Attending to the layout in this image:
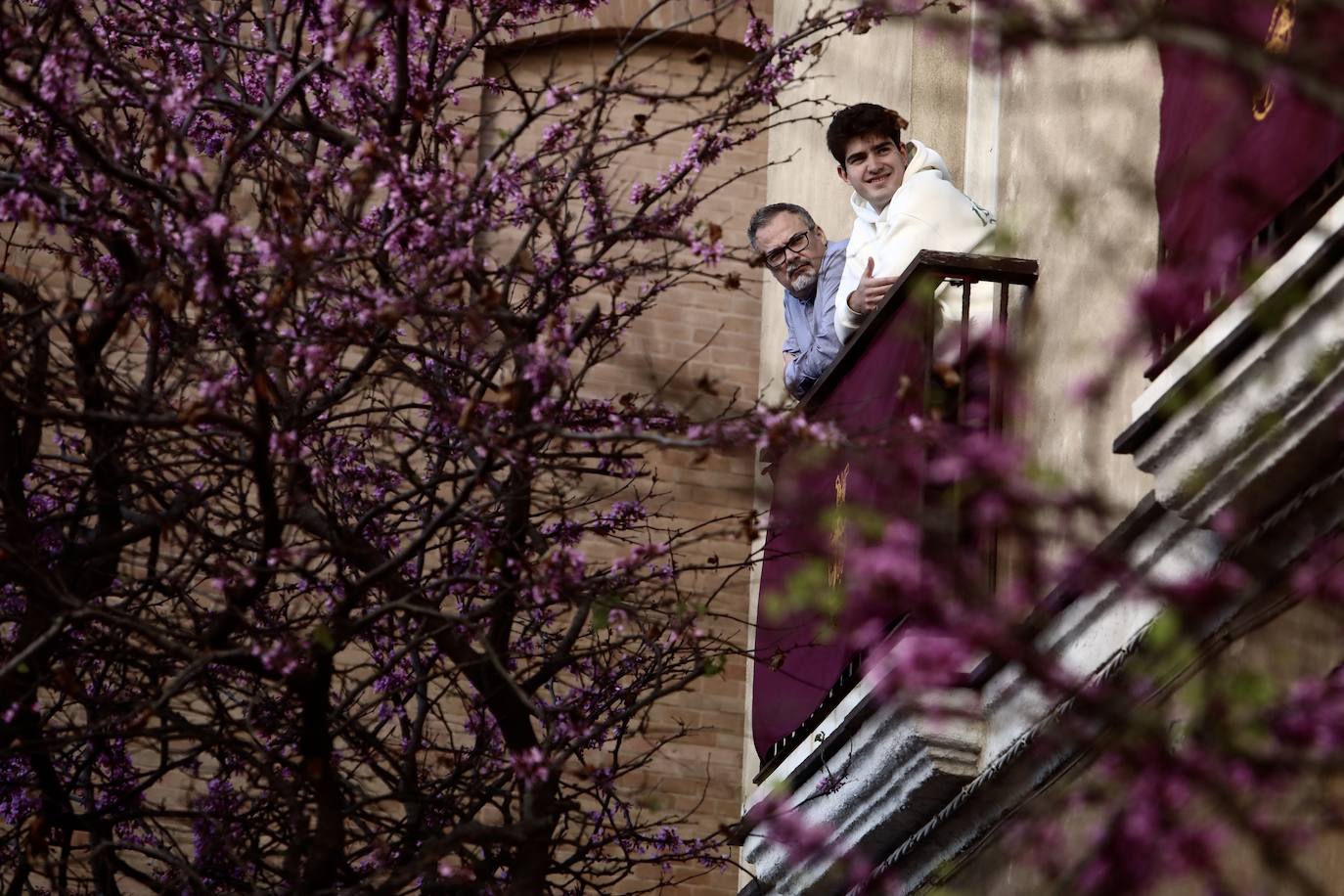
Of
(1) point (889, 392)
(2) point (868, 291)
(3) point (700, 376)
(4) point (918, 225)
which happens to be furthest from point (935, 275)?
(3) point (700, 376)

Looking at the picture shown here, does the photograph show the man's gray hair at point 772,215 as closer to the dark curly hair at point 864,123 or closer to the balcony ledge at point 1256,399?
the dark curly hair at point 864,123

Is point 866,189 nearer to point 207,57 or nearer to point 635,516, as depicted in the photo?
point 635,516

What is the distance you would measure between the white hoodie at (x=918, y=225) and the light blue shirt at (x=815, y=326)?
35 centimetres

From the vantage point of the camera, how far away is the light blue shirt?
37.8 ft

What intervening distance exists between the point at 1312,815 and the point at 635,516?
564 centimetres

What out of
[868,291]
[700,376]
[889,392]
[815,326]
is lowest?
[889,392]

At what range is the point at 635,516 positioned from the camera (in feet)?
37.0

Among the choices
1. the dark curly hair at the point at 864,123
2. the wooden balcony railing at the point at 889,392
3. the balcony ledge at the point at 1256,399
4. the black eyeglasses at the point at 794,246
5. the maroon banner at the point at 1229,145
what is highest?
the black eyeglasses at the point at 794,246

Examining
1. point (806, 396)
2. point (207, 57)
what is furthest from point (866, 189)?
point (207, 57)

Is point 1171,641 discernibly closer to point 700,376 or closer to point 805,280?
point 805,280

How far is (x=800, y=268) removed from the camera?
11906 millimetres

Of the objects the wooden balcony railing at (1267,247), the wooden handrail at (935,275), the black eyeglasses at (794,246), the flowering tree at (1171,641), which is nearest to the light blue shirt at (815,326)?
the black eyeglasses at (794,246)

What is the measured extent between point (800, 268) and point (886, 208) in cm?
95

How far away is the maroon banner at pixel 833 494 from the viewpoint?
8.77 m
